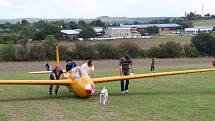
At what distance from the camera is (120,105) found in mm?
15758

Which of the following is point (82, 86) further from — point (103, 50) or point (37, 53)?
point (103, 50)

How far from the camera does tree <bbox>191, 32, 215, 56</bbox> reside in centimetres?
7762

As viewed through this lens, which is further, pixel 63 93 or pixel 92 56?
pixel 92 56

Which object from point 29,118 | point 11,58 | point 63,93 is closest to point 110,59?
point 11,58

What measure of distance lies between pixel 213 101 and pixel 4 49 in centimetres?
5970

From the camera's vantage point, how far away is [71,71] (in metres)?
18.8

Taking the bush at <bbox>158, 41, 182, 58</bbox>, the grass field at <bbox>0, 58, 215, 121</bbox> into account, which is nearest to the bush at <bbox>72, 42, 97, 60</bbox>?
the bush at <bbox>158, 41, 182, 58</bbox>

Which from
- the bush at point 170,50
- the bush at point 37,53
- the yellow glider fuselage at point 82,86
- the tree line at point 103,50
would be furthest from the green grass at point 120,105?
the bush at point 170,50

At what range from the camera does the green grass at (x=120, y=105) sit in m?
13.3

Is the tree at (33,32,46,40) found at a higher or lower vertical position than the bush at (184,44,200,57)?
higher

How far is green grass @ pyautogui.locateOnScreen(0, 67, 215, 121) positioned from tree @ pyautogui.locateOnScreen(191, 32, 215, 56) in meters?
57.0

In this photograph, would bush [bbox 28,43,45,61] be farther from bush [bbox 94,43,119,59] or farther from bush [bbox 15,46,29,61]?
bush [bbox 94,43,119,59]

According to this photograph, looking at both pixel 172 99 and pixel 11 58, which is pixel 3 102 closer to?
pixel 172 99

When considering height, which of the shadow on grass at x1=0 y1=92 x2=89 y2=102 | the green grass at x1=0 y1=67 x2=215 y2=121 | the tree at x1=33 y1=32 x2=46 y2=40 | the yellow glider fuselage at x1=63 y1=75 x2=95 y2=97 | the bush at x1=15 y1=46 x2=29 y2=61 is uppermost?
the yellow glider fuselage at x1=63 y1=75 x2=95 y2=97
